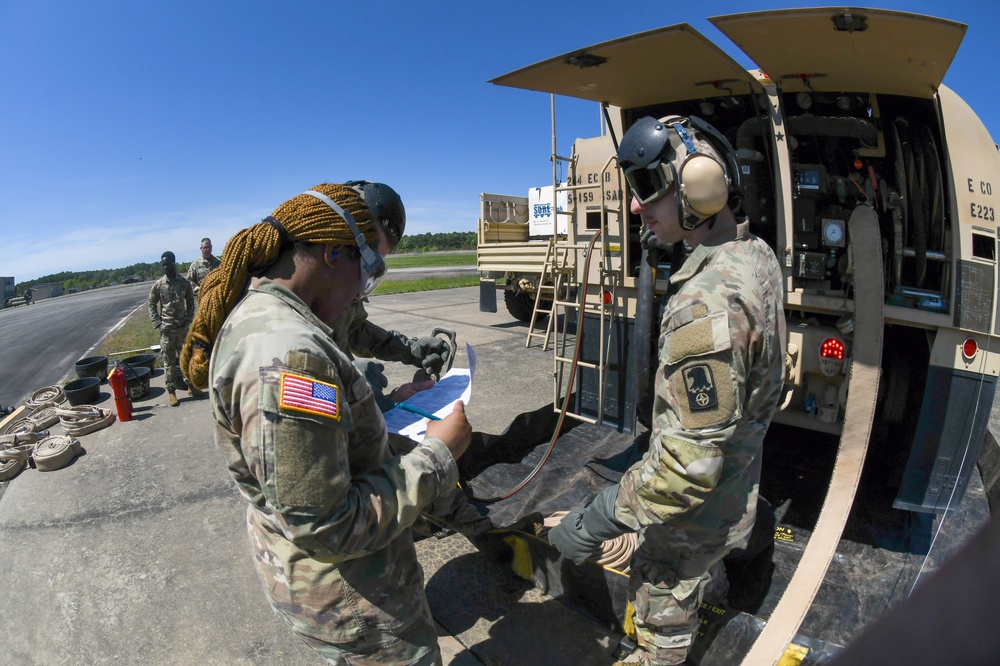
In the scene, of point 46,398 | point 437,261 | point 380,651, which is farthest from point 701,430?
point 437,261

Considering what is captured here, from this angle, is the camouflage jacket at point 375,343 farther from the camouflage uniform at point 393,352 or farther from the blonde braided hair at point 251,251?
the blonde braided hair at point 251,251

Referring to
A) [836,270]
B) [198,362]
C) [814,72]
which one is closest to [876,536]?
[836,270]

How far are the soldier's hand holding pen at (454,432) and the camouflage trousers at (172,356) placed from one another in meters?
6.66

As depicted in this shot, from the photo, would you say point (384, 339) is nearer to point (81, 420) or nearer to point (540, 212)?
point (81, 420)

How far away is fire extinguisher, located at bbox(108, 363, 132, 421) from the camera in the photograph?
20.1 ft

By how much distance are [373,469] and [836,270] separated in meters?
3.23

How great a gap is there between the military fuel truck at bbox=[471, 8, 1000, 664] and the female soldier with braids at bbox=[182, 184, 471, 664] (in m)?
1.45

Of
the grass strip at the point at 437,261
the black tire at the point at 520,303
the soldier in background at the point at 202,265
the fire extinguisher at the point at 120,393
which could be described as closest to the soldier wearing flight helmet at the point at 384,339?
the fire extinguisher at the point at 120,393

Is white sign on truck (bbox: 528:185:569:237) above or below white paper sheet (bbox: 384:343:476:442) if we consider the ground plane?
above

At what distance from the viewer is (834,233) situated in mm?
3326

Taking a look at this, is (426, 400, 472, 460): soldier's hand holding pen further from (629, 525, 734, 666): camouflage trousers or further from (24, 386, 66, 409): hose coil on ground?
(24, 386, 66, 409): hose coil on ground

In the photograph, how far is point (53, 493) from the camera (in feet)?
15.4

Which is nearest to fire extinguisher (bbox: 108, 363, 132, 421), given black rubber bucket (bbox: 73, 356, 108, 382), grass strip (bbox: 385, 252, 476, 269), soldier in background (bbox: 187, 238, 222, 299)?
black rubber bucket (bbox: 73, 356, 108, 382)

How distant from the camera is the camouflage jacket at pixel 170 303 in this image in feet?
25.1
